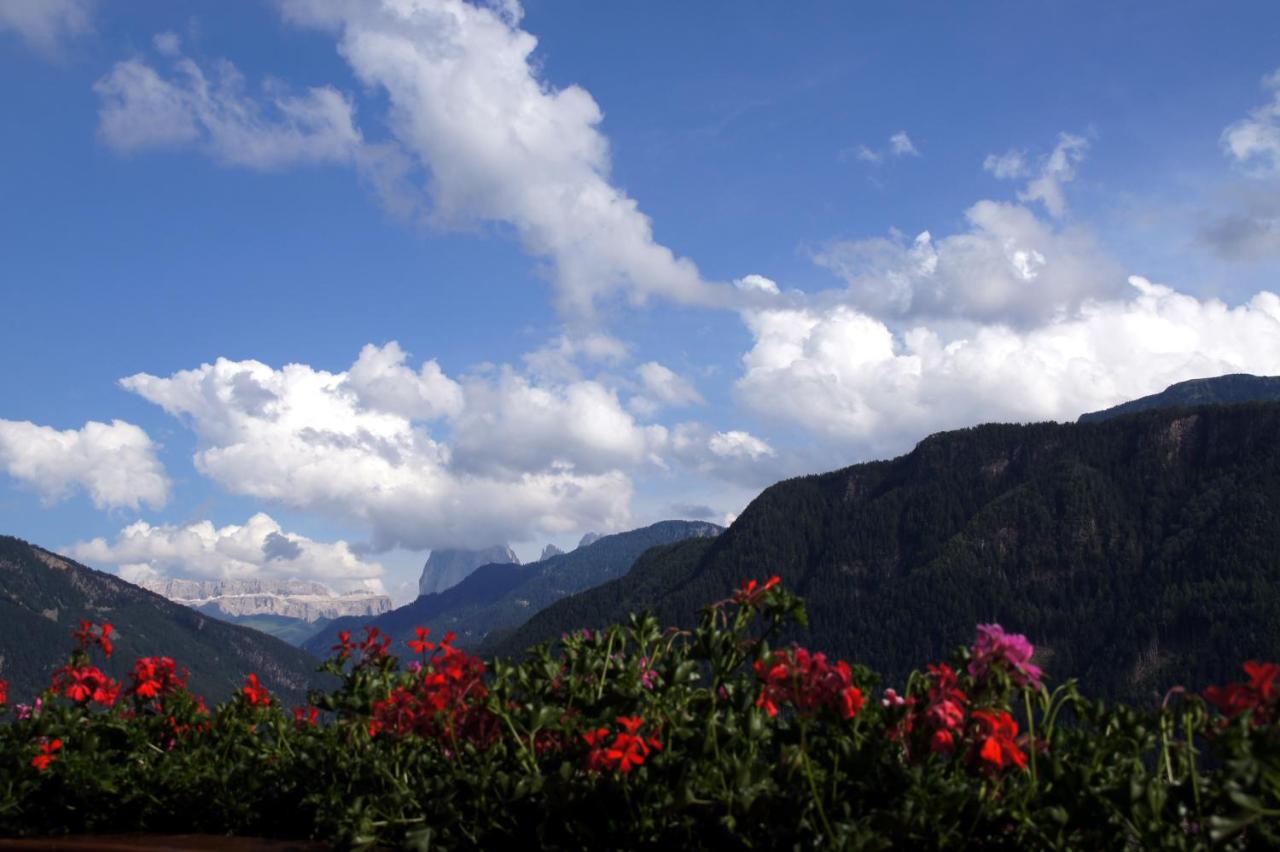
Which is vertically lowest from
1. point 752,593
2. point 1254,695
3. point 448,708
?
point 1254,695

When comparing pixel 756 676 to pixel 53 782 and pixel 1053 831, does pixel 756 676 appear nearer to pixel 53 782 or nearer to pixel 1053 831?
pixel 1053 831

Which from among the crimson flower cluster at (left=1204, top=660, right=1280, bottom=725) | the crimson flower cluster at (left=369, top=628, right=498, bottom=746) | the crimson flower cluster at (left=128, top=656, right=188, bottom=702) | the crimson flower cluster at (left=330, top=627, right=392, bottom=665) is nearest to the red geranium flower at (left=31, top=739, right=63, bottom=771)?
the crimson flower cluster at (left=128, top=656, right=188, bottom=702)

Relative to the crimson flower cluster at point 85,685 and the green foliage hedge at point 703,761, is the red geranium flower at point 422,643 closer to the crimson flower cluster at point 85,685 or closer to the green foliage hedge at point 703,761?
the green foliage hedge at point 703,761

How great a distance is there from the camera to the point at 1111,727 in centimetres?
389

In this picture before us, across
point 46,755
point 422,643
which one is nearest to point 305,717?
point 46,755

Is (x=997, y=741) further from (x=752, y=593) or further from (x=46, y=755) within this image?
(x=46, y=755)

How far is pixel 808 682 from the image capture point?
397 centimetres

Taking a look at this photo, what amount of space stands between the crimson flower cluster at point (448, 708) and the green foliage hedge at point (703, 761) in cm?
1

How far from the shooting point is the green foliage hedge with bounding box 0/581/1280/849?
337 cm

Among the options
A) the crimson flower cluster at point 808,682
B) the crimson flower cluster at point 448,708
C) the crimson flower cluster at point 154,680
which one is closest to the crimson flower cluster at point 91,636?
the crimson flower cluster at point 154,680

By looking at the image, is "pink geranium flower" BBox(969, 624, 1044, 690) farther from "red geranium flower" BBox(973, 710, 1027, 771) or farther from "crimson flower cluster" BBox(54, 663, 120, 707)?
"crimson flower cluster" BBox(54, 663, 120, 707)

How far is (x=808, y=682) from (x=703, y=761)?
1.63ft

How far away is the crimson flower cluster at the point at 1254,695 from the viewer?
10.3 feet

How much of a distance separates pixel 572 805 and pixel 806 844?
97 centimetres
